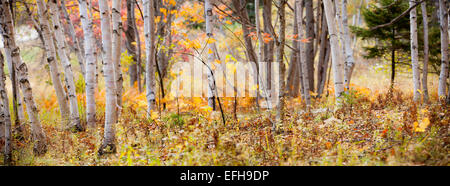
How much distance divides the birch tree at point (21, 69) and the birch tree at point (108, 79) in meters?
1.07

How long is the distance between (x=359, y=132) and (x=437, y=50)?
6725 millimetres

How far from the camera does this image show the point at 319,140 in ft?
13.5

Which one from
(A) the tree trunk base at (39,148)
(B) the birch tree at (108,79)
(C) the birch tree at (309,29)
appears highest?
(C) the birch tree at (309,29)

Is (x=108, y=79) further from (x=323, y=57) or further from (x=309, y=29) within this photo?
(x=323, y=57)

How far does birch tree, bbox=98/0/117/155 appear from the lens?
4.23 meters

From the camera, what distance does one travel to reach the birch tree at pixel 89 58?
18.0 feet

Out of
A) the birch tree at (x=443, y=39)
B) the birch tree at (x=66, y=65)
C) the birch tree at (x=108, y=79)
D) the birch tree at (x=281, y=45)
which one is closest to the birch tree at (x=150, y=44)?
the birch tree at (x=108, y=79)

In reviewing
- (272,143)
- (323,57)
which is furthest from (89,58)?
(323,57)

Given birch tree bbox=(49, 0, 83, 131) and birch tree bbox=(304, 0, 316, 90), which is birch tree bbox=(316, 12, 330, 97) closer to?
birch tree bbox=(304, 0, 316, 90)

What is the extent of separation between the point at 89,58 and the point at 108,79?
1.58 m

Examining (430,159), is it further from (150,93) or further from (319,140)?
(150,93)

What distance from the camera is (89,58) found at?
548cm

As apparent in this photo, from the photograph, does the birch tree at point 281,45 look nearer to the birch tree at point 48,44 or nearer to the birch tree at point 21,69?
→ the birch tree at point 21,69
